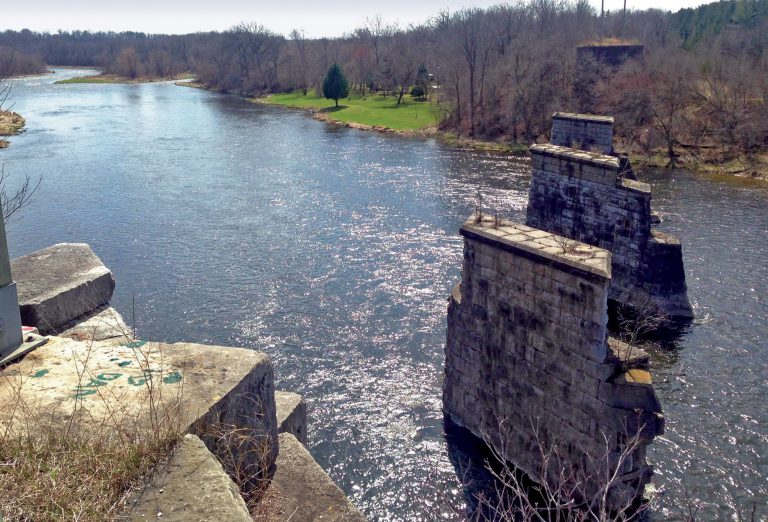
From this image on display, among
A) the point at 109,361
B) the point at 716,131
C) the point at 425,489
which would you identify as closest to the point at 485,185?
the point at 716,131

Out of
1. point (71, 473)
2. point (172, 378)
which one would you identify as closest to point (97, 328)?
point (172, 378)

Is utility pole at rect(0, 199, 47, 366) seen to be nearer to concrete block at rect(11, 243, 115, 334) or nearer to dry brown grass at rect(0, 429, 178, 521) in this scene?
concrete block at rect(11, 243, 115, 334)

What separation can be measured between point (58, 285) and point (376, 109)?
193 feet

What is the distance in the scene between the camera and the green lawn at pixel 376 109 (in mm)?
56688

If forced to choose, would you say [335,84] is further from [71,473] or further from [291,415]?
[71,473]

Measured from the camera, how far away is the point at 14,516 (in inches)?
156

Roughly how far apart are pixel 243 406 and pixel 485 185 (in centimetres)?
2957

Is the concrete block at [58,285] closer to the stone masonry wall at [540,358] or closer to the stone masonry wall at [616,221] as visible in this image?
the stone masonry wall at [540,358]

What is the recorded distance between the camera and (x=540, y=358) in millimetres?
11031

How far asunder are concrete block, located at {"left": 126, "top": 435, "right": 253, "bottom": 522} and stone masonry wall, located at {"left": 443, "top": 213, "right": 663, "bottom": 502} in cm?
581

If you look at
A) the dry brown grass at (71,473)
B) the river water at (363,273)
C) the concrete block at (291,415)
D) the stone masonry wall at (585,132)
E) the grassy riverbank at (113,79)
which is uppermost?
the grassy riverbank at (113,79)

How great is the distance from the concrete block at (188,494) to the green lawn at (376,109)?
168 feet

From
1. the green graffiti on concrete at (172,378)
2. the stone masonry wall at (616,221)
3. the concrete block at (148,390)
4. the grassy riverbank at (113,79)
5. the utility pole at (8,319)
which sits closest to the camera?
the concrete block at (148,390)

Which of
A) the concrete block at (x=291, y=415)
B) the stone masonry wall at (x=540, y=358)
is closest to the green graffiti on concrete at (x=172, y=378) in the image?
the concrete block at (x=291, y=415)
